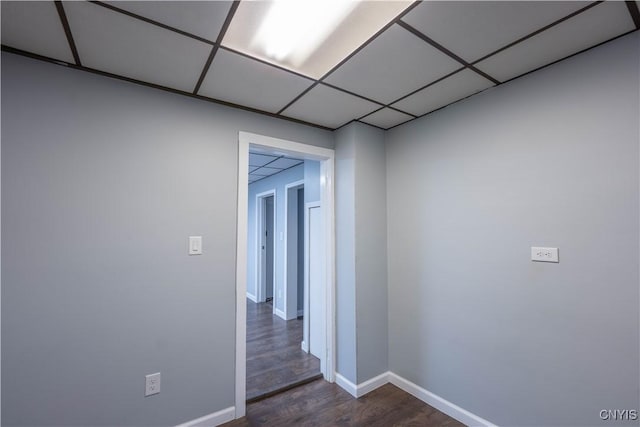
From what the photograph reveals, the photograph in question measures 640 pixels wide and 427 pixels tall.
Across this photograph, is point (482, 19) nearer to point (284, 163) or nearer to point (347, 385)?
point (347, 385)

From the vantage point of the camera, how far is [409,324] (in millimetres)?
2559

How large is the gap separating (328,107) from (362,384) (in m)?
2.38

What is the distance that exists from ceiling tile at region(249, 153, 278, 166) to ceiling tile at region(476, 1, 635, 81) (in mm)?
2586

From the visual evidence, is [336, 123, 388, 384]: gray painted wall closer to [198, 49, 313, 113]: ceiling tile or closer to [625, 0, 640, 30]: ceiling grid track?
[198, 49, 313, 113]: ceiling tile

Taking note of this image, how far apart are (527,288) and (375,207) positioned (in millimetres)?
1307

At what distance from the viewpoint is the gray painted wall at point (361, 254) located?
256 cm

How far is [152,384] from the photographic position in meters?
1.89

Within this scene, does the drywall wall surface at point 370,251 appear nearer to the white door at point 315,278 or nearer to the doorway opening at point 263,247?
the white door at point 315,278

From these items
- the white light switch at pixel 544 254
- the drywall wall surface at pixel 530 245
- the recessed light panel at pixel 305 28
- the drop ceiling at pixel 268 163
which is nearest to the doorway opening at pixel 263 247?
the drop ceiling at pixel 268 163

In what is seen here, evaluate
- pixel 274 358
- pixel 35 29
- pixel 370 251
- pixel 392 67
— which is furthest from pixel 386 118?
pixel 274 358

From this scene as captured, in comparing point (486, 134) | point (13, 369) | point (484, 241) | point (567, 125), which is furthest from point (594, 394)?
point (13, 369)

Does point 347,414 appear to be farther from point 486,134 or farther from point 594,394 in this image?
point 486,134

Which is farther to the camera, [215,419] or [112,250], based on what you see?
[215,419]

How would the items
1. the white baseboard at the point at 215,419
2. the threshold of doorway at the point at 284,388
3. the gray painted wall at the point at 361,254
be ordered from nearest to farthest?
Answer: the white baseboard at the point at 215,419 → the threshold of doorway at the point at 284,388 → the gray painted wall at the point at 361,254
